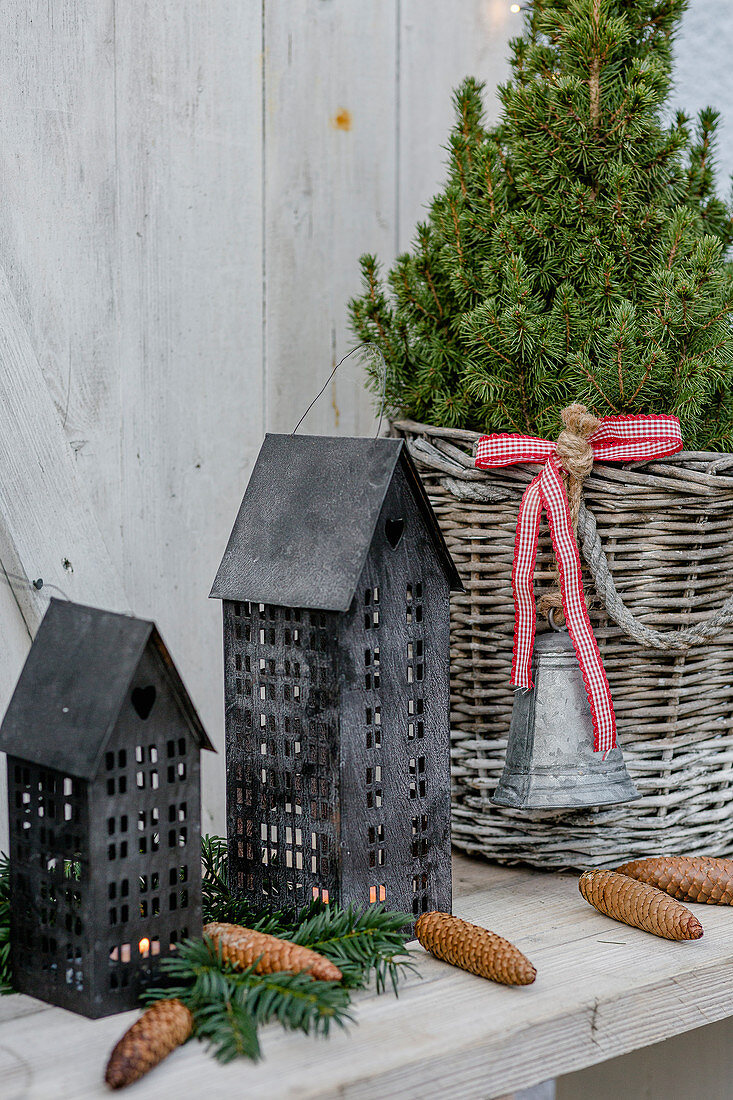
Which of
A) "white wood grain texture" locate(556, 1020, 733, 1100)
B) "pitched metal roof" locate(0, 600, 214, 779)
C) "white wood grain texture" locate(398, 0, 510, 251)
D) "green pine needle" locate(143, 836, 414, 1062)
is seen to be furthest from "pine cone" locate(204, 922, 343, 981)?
"white wood grain texture" locate(398, 0, 510, 251)

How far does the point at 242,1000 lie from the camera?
2.28 ft

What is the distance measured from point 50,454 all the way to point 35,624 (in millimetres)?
143

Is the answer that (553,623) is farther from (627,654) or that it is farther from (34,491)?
(34,491)

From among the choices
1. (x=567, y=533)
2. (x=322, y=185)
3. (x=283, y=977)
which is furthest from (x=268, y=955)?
(x=322, y=185)

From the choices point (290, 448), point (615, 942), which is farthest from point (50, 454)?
point (615, 942)

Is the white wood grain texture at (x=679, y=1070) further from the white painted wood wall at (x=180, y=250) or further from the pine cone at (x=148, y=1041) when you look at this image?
the pine cone at (x=148, y=1041)

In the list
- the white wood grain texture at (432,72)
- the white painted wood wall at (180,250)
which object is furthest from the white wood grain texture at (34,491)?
the white wood grain texture at (432,72)

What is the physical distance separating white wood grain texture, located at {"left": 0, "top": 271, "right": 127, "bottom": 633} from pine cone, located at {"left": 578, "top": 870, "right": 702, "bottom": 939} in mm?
483

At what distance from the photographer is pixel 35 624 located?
98 cm

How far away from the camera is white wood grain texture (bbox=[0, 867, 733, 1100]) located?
649 millimetres

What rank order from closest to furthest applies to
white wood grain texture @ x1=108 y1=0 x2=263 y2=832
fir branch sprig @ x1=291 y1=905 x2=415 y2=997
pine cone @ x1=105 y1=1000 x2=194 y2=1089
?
pine cone @ x1=105 y1=1000 x2=194 y2=1089 < fir branch sprig @ x1=291 y1=905 x2=415 y2=997 < white wood grain texture @ x1=108 y1=0 x2=263 y2=832

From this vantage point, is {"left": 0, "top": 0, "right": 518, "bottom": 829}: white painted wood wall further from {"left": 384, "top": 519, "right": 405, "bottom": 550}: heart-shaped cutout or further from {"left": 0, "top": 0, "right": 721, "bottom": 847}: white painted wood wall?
{"left": 384, "top": 519, "right": 405, "bottom": 550}: heart-shaped cutout

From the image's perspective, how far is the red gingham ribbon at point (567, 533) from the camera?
918mm

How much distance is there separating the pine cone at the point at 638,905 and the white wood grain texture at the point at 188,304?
1.32 feet
